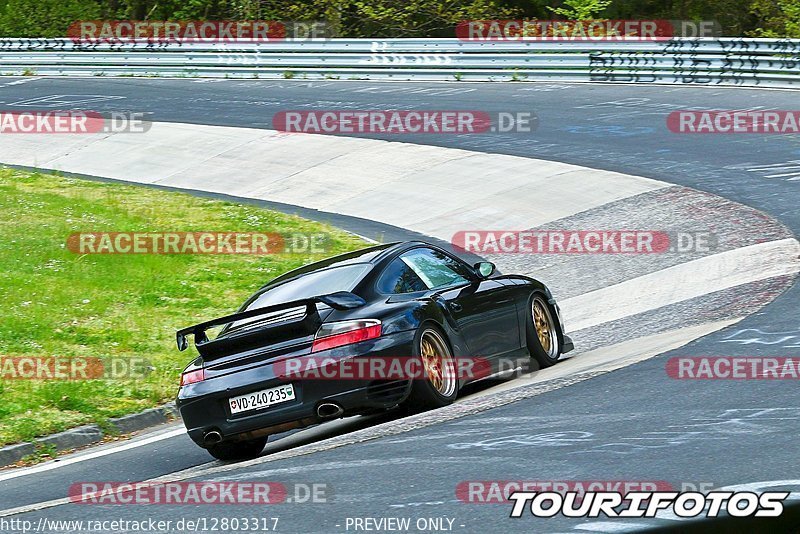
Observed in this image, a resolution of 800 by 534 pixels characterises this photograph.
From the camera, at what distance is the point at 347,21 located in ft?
129

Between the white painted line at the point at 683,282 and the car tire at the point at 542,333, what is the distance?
79.6 inches

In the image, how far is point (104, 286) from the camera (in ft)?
49.0

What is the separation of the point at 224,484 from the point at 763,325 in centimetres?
523

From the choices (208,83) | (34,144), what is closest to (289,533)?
(34,144)

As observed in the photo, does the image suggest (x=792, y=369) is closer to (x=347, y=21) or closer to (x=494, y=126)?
(x=494, y=126)

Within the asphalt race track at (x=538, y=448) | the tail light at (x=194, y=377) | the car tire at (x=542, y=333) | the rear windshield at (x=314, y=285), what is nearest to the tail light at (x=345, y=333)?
the rear windshield at (x=314, y=285)

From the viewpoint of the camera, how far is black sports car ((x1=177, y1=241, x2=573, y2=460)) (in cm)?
839
